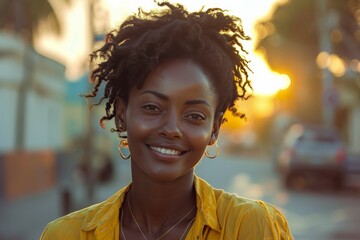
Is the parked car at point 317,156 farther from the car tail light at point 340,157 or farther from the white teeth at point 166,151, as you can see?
the white teeth at point 166,151

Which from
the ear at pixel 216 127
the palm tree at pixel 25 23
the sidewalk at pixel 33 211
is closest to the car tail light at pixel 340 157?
the sidewalk at pixel 33 211

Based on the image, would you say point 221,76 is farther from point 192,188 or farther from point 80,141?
point 80,141

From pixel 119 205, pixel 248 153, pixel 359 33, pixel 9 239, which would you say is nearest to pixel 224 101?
pixel 119 205

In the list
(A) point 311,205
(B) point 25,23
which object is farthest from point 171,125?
(B) point 25,23

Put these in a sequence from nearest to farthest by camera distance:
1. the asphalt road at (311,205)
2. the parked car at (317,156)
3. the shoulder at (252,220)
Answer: the shoulder at (252,220) < the asphalt road at (311,205) < the parked car at (317,156)

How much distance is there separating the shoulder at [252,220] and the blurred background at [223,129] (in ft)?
3.36

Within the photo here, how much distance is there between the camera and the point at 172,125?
7.86 ft

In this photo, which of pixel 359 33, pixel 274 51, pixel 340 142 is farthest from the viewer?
pixel 274 51

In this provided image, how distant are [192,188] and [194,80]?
A: 413 mm

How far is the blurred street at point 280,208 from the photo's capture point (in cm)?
1156

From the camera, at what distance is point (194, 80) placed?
2.43m

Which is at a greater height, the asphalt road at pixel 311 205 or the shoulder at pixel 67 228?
the shoulder at pixel 67 228

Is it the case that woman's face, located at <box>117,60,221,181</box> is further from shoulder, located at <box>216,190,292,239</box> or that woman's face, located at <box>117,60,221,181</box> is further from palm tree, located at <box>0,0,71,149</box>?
palm tree, located at <box>0,0,71,149</box>

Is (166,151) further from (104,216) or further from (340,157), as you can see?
(340,157)
